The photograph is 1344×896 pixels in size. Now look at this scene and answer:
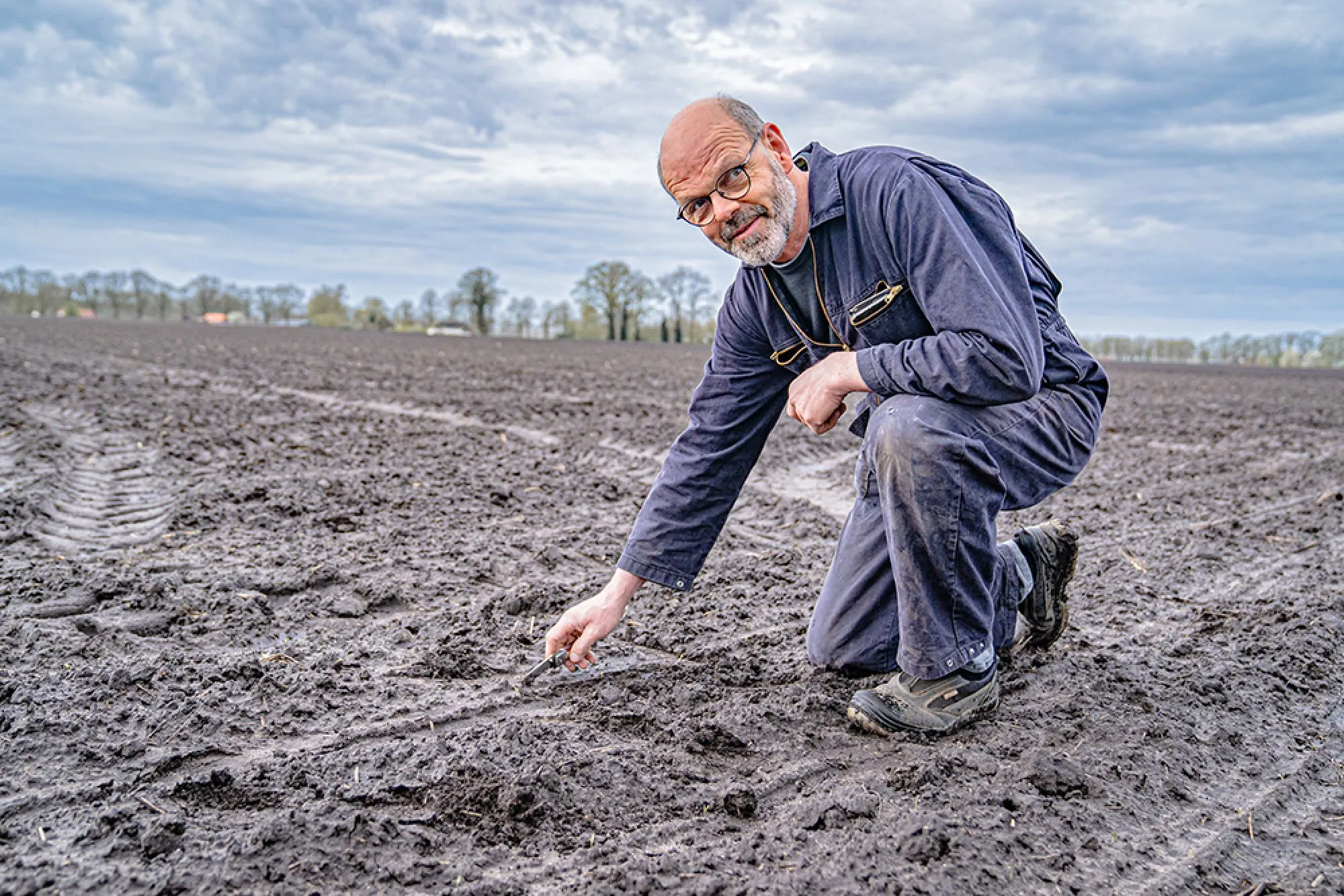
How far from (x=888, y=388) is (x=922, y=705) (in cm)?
91

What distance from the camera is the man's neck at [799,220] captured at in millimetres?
Result: 2855

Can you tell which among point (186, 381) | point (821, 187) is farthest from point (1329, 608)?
point (186, 381)

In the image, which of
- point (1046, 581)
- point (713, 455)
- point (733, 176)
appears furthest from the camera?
point (1046, 581)

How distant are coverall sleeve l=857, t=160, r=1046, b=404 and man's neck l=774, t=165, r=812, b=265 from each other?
257 mm

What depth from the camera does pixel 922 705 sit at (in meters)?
2.75

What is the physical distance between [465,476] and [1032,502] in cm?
403

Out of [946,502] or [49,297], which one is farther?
[49,297]

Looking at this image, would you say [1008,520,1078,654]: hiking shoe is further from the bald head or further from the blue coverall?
the bald head

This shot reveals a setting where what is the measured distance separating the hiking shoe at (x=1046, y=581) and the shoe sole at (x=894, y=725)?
0.59 metres

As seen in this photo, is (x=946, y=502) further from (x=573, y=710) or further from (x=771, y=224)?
(x=573, y=710)

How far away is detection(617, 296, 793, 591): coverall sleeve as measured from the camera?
3.08 meters

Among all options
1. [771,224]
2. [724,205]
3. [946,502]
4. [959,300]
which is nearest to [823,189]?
[771,224]

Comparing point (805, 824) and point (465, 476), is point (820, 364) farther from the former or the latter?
point (465, 476)

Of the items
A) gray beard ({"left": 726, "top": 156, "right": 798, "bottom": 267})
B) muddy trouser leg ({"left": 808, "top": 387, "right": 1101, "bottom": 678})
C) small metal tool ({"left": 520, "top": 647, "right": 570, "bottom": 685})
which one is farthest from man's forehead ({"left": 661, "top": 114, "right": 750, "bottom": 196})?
small metal tool ({"left": 520, "top": 647, "right": 570, "bottom": 685})
